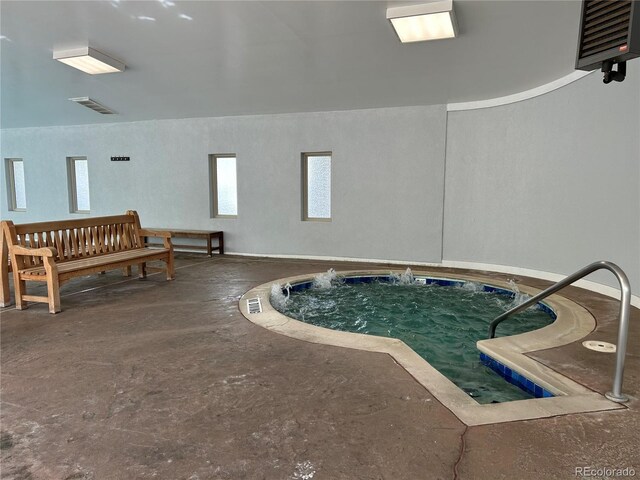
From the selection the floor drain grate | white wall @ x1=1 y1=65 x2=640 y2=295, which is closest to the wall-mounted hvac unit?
white wall @ x1=1 y1=65 x2=640 y2=295

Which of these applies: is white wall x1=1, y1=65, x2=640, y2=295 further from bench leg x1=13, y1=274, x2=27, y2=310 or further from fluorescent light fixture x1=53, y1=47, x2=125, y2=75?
bench leg x1=13, y1=274, x2=27, y2=310

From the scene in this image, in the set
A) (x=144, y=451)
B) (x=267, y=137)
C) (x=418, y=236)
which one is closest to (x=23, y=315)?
(x=144, y=451)

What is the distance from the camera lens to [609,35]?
2.04 meters

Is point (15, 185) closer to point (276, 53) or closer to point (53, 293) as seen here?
point (53, 293)

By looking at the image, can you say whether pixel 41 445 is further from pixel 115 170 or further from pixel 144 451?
pixel 115 170

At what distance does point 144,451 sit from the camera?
5.77 feet

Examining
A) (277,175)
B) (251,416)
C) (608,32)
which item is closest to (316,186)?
(277,175)

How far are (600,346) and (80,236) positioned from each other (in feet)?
17.4

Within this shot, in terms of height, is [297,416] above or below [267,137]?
below

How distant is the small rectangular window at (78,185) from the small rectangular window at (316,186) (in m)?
5.34

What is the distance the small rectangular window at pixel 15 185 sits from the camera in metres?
9.83

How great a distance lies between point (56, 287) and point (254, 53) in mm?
3651

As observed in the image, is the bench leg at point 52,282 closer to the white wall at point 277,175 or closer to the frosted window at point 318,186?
the white wall at point 277,175

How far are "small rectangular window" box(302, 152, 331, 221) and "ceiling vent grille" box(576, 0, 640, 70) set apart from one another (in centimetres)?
522
